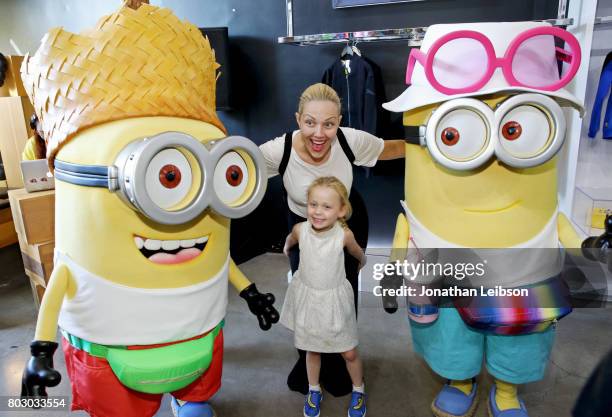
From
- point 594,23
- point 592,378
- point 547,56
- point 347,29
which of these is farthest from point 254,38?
point 592,378

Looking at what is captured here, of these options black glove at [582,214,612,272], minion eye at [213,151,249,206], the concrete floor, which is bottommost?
the concrete floor

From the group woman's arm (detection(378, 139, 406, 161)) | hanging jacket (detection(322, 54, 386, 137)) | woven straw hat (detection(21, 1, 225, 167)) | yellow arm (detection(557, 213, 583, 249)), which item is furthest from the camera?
hanging jacket (detection(322, 54, 386, 137))

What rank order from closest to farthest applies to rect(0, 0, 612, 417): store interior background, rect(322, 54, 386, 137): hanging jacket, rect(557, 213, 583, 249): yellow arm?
rect(557, 213, 583, 249): yellow arm → rect(0, 0, 612, 417): store interior background → rect(322, 54, 386, 137): hanging jacket

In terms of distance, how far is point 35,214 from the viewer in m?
2.40

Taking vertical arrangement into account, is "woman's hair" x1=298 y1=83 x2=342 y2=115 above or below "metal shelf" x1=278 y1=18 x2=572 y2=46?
below

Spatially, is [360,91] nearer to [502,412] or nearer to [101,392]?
[502,412]

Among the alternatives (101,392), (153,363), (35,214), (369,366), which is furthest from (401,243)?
(35,214)

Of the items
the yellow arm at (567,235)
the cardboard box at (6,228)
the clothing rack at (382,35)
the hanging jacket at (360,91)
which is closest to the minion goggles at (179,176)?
the yellow arm at (567,235)

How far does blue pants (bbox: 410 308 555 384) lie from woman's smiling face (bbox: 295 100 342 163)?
677 mm

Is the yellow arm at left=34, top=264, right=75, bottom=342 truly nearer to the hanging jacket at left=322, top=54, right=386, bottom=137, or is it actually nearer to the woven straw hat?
the woven straw hat

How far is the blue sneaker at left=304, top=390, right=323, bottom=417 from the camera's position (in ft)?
5.91

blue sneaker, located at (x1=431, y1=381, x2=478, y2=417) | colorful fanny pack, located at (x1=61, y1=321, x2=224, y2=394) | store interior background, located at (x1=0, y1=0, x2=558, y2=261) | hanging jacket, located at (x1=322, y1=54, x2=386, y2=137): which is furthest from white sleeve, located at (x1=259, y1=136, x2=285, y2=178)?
store interior background, located at (x1=0, y1=0, x2=558, y2=261)

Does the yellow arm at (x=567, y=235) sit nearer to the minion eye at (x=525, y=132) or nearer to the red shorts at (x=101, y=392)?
the minion eye at (x=525, y=132)

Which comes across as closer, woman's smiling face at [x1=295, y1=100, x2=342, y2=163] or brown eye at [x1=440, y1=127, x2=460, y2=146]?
brown eye at [x1=440, y1=127, x2=460, y2=146]
